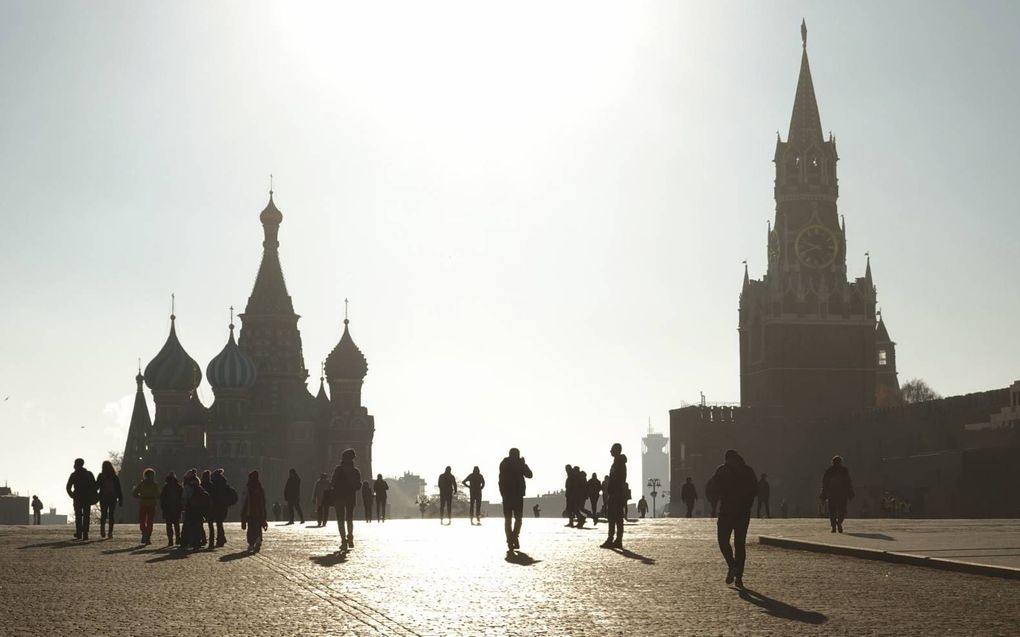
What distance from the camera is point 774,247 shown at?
132 metres

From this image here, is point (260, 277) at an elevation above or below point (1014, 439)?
above

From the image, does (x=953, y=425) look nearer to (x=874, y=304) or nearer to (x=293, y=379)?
(x=874, y=304)

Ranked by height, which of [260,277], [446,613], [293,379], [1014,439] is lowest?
[446,613]

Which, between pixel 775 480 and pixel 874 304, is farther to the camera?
pixel 874 304

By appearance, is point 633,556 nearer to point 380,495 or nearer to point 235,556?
point 235,556

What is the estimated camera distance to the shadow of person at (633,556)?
2245 cm

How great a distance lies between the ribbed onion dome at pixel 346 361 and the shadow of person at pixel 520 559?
116m

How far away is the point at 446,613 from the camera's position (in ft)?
48.8

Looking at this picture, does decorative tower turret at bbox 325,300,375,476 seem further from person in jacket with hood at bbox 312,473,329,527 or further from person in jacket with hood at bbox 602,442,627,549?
person in jacket with hood at bbox 602,442,627,549

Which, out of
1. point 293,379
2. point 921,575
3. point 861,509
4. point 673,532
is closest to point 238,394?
point 293,379

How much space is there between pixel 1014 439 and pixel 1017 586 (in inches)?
2566

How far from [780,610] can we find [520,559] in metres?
8.55

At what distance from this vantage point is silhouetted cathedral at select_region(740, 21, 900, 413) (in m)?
127

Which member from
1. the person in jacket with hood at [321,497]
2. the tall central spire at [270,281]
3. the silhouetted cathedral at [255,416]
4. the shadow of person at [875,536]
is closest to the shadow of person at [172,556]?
the shadow of person at [875,536]
